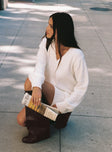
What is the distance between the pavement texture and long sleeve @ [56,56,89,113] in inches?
19.0

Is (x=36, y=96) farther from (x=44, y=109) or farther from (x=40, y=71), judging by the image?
(x=40, y=71)

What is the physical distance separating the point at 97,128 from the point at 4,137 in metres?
1.06

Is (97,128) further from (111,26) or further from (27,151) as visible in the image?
(111,26)

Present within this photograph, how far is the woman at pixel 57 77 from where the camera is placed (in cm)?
279

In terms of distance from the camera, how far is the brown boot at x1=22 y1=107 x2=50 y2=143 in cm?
296

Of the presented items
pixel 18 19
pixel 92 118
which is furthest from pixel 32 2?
pixel 92 118

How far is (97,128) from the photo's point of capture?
3.41 m

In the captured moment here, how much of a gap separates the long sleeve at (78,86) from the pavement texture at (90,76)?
48 cm

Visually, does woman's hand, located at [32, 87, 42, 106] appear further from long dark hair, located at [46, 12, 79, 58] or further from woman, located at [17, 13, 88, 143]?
long dark hair, located at [46, 12, 79, 58]

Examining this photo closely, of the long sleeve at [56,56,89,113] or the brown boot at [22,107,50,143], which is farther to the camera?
the brown boot at [22,107,50,143]

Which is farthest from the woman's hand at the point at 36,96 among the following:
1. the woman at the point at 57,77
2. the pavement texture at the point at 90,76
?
the pavement texture at the point at 90,76

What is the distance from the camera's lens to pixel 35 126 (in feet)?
9.89

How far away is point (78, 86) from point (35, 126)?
61cm

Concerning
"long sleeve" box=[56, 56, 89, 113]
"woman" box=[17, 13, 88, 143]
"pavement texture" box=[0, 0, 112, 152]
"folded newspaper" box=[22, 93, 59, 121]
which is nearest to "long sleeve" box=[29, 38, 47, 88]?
"woman" box=[17, 13, 88, 143]
